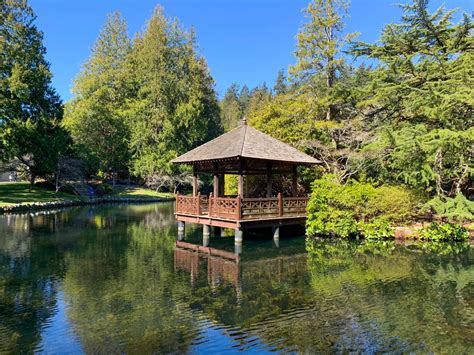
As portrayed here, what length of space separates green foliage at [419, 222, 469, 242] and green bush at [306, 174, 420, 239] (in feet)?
3.58

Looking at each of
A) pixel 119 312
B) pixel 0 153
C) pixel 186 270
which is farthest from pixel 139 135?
pixel 119 312

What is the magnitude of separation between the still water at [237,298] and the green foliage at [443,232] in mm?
1060

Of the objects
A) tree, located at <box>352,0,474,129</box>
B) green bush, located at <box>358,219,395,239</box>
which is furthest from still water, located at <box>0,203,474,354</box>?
tree, located at <box>352,0,474,129</box>

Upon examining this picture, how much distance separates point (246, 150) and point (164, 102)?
3272 cm

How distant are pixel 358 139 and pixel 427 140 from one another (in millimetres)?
6111

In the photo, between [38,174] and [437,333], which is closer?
[437,333]

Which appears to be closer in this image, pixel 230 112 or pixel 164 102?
pixel 164 102

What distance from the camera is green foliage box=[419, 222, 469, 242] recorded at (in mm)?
16984

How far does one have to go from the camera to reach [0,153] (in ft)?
104

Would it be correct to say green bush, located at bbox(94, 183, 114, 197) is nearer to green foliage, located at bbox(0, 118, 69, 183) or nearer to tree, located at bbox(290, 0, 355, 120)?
green foliage, located at bbox(0, 118, 69, 183)

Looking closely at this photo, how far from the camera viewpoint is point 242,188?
17.6 m

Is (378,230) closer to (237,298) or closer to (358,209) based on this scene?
(358,209)

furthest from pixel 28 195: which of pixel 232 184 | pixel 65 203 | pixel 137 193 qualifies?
pixel 232 184

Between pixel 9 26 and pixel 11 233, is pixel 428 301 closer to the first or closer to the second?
pixel 11 233
